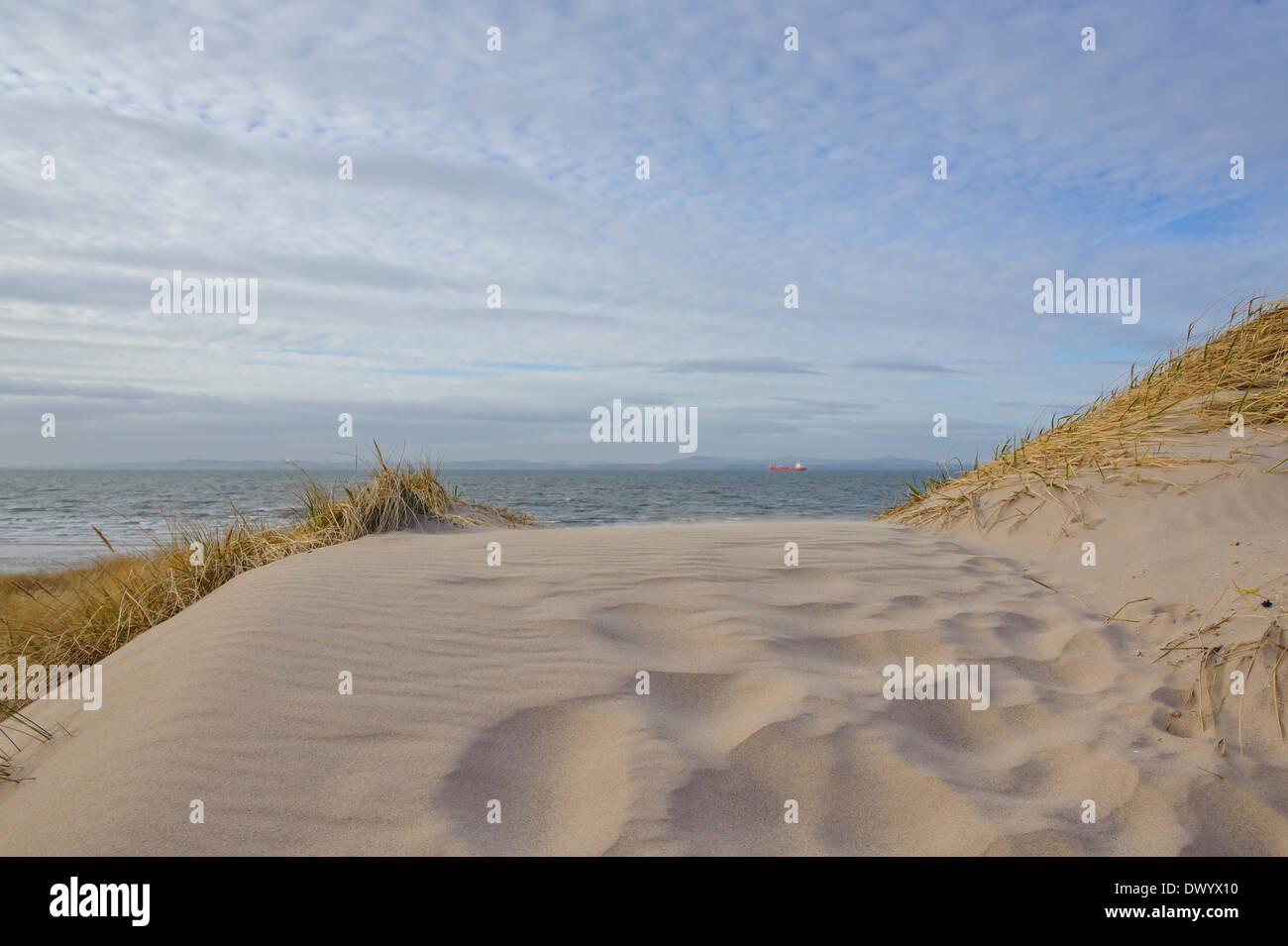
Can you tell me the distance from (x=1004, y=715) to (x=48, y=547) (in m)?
16.1

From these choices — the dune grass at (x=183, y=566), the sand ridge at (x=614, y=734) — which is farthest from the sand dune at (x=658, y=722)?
the dune grass at (x=183, y=566)

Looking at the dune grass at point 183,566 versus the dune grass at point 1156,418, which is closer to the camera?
the dune grass at point 183,566

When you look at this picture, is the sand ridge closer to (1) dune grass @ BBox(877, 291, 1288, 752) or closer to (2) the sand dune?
(2) the sand dune

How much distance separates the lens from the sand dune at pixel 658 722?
203cm

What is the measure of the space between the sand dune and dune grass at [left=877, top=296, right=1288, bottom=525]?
130 centimetres

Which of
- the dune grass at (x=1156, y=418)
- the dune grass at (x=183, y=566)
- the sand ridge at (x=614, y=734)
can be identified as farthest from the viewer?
the dune grass at (x=1156, y=418)

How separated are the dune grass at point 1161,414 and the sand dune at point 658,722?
130 centimetres

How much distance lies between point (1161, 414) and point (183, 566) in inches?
272

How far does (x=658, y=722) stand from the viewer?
2463mm

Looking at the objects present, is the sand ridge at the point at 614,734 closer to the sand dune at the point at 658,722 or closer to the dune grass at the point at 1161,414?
the sand dune at the point at 658,722

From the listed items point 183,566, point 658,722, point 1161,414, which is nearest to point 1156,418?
point 1161,414

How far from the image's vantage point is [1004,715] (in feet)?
8.80
